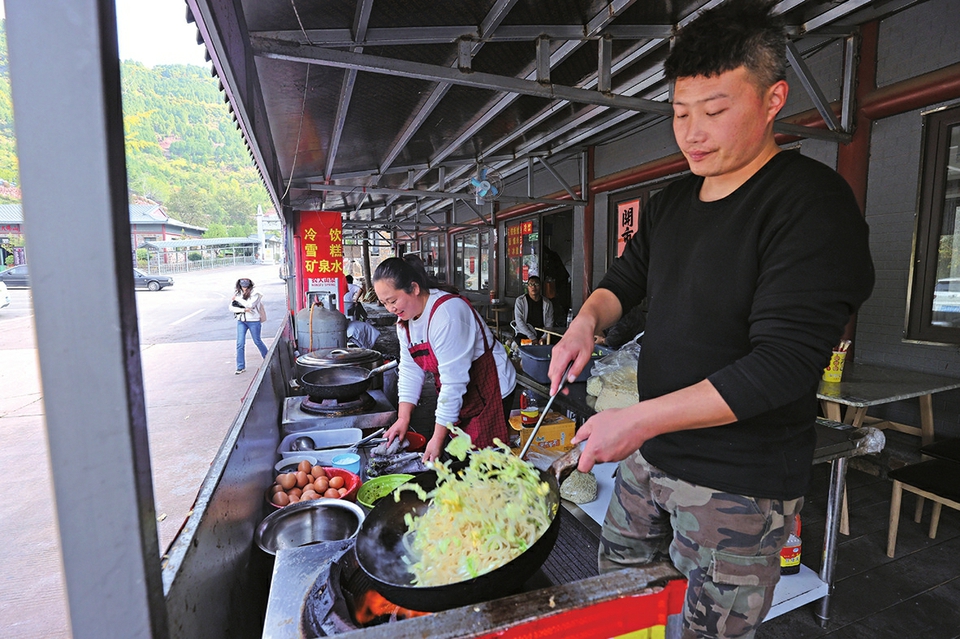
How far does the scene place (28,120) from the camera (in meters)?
0.67

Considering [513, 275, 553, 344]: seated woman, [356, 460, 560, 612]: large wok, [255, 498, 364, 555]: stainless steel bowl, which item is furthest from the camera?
[513, 275, 553, 344]: seated woman

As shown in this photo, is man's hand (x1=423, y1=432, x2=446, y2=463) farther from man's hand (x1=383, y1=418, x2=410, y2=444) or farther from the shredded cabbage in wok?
the shredded cabbage in wok

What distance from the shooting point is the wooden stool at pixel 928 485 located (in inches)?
122

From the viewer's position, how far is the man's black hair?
4.04 feet

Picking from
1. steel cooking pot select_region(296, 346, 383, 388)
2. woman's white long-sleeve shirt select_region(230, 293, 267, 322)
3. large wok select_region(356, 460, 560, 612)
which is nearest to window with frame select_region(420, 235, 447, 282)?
woman's white long-sleeve shirt select_region(230, 293, 267, 322)

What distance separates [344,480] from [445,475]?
1.16 meters

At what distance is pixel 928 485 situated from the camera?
3.20 meters

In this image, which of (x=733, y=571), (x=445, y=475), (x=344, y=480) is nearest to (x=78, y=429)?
(x=445, y=475)

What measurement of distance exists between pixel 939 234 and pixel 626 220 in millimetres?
4373

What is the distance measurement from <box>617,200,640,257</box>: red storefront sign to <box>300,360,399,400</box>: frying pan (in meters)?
5.46

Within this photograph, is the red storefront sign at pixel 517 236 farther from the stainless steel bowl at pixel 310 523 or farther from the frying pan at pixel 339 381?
the stainless steel bowl at pixel 310 523

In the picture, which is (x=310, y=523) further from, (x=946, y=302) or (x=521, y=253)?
(x=521, y=253)

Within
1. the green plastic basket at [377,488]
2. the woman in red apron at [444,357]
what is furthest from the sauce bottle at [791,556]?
the green plastic basket at [377,488]

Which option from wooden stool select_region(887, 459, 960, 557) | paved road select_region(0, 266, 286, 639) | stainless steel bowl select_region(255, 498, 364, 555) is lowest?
paved road select_region(0, 266, 286, 639)
